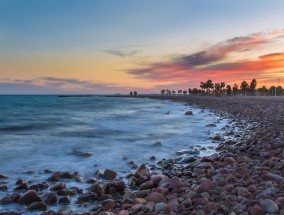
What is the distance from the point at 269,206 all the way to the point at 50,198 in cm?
373

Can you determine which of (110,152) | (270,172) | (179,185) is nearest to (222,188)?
(179,185)

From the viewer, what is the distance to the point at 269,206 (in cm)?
373

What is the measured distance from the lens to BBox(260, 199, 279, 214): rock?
367 cm

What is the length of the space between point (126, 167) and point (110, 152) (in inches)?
99.4

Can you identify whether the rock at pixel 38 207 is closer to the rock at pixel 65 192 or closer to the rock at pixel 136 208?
the rock at pixel 65 192

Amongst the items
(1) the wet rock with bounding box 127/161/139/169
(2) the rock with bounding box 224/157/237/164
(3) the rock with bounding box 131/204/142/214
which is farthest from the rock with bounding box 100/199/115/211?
(2) the rock with bounding box 224/157/237/164

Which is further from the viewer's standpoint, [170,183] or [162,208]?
[170,183]

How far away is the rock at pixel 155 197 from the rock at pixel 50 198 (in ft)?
5.83

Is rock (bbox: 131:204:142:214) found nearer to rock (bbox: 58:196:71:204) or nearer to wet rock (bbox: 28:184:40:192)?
rock (bbox: 58:196:71:204)

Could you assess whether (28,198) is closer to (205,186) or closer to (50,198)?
(50,198)

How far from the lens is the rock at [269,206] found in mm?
3672

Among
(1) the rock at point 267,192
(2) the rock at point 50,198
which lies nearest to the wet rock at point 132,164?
(2) the rock at point 50,198

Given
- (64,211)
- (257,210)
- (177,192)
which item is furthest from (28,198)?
(257,210)

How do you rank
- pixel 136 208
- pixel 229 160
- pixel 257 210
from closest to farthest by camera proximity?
1. pixel 257 210
2. pixel 136 208
3. pixel 229 160
